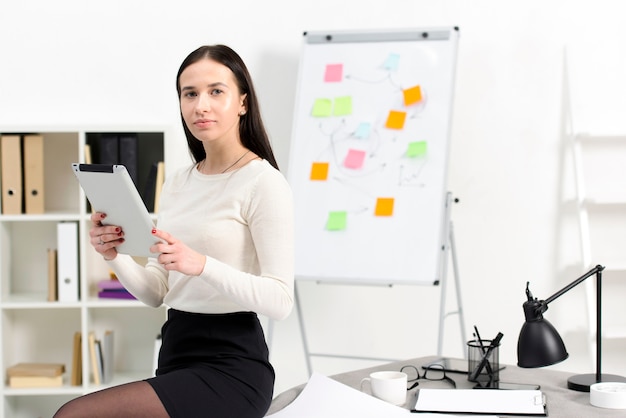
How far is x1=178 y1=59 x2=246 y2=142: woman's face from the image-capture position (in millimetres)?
1716

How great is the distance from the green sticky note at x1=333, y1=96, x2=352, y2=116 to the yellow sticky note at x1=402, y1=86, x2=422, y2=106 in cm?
21

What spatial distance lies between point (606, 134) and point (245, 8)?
5.09 feet

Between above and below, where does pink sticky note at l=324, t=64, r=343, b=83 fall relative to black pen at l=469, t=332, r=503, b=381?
above

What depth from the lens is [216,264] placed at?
5.09ft

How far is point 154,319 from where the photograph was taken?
3.44 m

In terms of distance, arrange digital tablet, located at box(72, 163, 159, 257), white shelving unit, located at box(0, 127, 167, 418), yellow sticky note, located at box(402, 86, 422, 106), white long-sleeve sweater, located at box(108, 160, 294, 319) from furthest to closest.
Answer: white shelving unit, located at box(0, 127, 167, 418) < yellow sticky note, located at box(402, 86, 422, 106) < white long-sleeve sweater, located at box(108, 160, 294, 319) < digital tablet, located at box(72, 163, 159, 257)

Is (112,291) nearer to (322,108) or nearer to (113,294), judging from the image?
(113,294)

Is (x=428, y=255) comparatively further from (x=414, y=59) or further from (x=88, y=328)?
(x=88, y=328)

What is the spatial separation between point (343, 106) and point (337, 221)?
1.48 ft

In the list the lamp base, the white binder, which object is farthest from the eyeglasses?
the white binder

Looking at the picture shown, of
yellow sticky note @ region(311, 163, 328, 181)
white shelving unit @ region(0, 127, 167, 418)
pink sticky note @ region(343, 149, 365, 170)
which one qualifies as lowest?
white shelving unit @ region(0, 127, 167, 418)

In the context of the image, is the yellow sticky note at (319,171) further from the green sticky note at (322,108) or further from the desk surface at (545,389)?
the desk surface at (545,389)

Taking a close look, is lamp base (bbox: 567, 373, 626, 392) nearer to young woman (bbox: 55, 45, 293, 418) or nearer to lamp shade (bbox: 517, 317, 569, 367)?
lamp shade (bbox: 517, 317, 569, 367)

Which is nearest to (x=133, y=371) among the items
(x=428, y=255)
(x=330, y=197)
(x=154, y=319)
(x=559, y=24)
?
(x=154, y=319)
